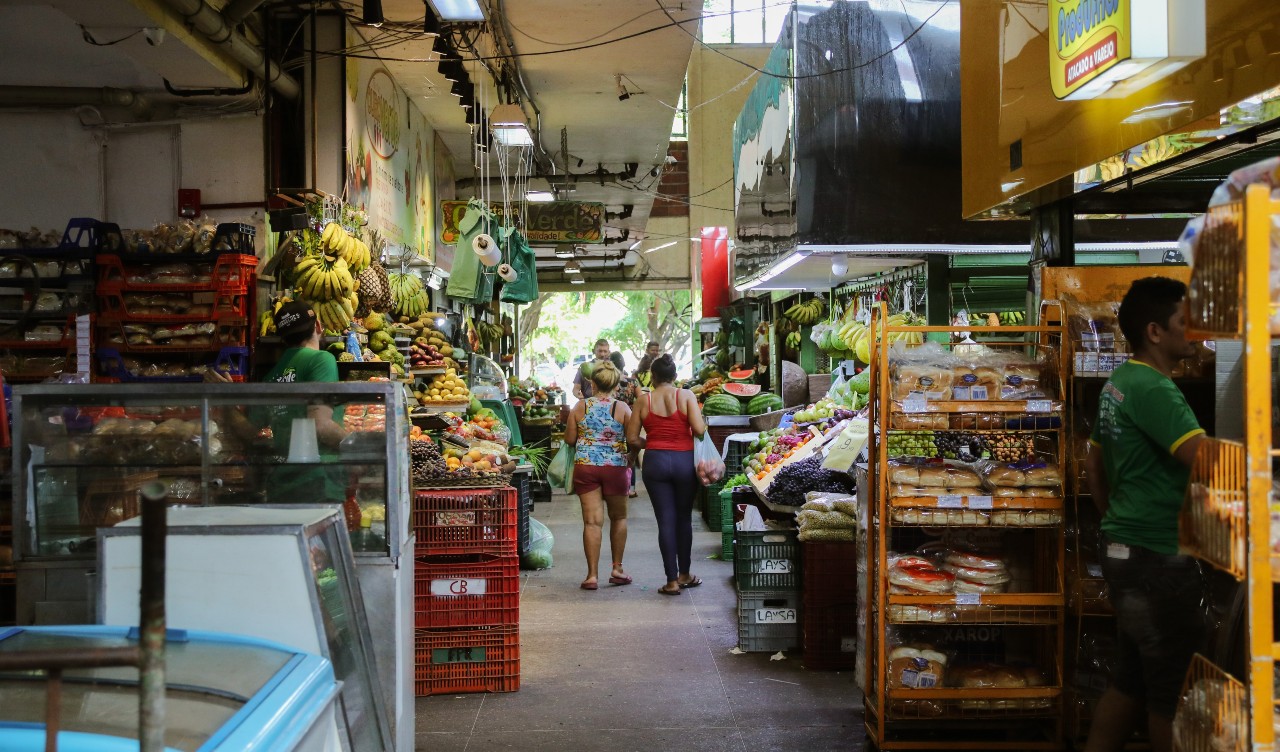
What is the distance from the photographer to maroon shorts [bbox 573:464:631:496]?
339 inches

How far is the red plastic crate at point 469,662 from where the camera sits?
603cm

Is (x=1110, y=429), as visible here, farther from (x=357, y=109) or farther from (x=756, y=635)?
(x=357, y=109)

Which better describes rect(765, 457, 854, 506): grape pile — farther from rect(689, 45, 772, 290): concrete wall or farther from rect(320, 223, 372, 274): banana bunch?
rect(689, 45, 772, 290): concrete wall

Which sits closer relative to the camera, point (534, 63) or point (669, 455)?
point (669, 455)

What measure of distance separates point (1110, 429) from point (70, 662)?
11.4 feet

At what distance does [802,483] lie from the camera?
7465mm

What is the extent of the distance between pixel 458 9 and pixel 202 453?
3848mm

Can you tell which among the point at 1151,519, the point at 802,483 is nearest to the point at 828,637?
the point at 802,483

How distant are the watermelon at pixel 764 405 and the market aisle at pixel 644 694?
4.76m

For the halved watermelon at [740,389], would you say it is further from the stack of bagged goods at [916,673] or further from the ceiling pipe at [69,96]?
the stack of bagged goods at [916,673]

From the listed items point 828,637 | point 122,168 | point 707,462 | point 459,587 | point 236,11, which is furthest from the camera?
point 707,462

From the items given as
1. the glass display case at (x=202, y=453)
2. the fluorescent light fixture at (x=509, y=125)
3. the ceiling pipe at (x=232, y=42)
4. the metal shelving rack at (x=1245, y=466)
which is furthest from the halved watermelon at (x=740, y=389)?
the metal shelving rack at (x=1245, y=466)

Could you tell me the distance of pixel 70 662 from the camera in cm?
161

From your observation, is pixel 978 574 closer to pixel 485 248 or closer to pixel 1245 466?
pixel 1245 466
